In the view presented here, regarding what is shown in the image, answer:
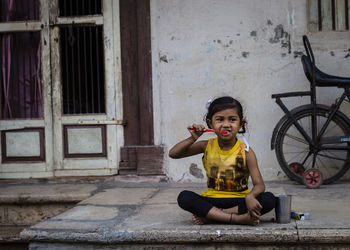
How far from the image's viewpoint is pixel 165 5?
5.35 meters

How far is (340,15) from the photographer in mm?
5234

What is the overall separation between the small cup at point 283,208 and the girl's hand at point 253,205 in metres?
0.20

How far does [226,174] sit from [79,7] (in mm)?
3205

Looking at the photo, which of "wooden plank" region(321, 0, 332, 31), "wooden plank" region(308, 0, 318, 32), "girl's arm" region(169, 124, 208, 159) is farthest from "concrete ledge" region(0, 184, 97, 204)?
"wooden plank" region(321, 0, 332, 31)

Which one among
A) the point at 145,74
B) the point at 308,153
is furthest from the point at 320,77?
the point at 145,74

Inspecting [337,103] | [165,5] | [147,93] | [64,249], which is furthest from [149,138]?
[64,249]

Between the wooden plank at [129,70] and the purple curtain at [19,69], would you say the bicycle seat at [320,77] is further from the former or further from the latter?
the purple curtain at [19,69]

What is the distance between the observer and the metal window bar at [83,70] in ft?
18.1

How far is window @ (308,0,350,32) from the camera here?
5227 mm

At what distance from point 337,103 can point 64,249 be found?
9.94 ft

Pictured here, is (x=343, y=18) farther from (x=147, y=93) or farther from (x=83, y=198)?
(x=83, y=198)

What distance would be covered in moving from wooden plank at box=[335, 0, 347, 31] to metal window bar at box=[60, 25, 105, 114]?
2606 mm

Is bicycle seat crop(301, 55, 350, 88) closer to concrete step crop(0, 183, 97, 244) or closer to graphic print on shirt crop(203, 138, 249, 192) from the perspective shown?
graphic print on shirt crop(203, 138, 249, 192)

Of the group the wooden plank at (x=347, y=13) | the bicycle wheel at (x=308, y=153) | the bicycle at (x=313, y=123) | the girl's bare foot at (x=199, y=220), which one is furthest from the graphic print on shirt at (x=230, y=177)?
the wooden plank at (x=347, y=13)
